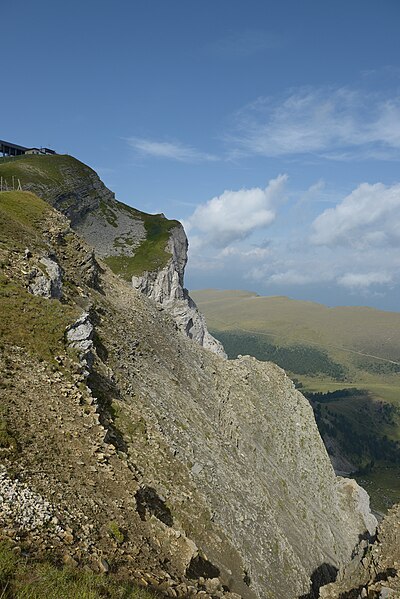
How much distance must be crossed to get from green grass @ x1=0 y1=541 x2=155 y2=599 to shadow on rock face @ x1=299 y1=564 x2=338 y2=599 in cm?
2905

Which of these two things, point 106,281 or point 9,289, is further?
point 106,281

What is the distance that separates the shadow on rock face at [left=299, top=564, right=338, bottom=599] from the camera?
3649cm

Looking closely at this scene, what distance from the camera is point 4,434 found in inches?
716

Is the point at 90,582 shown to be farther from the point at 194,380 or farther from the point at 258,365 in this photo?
the point at 258,365

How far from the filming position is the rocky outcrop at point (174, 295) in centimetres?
9244

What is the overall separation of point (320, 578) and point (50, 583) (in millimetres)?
39665

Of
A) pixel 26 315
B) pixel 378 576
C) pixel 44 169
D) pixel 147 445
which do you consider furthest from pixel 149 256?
pixel 378 576

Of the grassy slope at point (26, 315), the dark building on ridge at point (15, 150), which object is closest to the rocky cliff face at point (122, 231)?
the dark building on ridge at point (15, 150)

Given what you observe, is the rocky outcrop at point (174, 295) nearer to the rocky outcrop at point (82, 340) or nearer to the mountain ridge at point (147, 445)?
the mountain ridge at point (147, 445)

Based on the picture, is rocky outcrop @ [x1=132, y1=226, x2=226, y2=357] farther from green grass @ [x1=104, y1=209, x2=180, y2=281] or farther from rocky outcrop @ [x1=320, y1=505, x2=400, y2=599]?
rocky outcrop @ [x1=320, y1=505, x2=400, y2=599]

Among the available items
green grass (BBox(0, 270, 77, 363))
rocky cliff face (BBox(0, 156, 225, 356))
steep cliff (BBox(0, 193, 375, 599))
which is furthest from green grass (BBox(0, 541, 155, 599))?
rocky cliff face (BBox(0, 156, 225, 356))

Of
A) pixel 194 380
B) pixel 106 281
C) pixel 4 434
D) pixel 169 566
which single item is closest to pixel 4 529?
pixel 4 434

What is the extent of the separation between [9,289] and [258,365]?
43.6m

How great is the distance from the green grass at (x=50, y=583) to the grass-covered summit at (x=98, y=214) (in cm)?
7950
